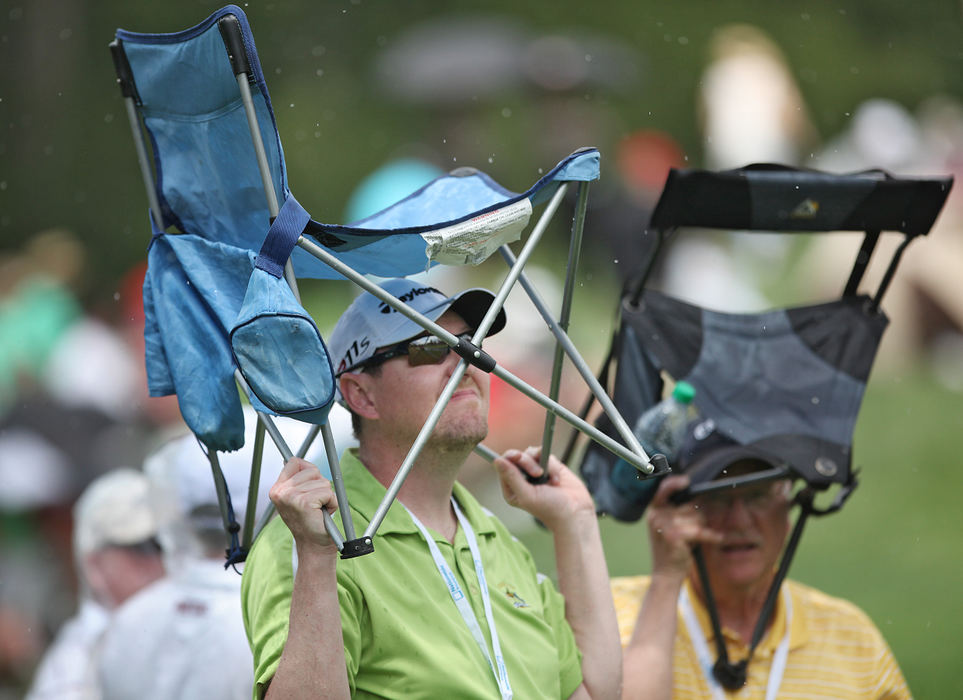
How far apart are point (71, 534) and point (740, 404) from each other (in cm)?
455

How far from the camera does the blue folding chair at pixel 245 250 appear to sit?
2115mm

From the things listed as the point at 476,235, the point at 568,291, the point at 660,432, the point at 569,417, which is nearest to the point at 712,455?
the point at 660,432

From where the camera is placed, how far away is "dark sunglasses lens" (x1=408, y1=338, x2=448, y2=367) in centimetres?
258

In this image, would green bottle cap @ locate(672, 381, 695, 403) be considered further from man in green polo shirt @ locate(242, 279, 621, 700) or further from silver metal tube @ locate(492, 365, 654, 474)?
silver metal tube @ locate(492, 365, 654, 474)

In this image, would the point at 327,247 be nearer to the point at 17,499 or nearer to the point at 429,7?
the point at 17,499

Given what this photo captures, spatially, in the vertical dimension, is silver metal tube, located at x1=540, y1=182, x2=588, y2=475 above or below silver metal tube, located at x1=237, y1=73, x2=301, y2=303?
below

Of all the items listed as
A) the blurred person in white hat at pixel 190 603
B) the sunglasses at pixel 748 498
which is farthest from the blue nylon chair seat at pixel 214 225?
the sunglasses at pixel 748 498

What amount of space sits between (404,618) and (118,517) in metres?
2.13

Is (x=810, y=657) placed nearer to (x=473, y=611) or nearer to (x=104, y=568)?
(x=473, y=611)

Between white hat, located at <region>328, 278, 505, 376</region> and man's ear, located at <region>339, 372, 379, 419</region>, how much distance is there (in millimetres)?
30

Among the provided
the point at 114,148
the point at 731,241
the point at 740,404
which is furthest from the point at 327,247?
the point at 114,148

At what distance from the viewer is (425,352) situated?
2580 millimetres

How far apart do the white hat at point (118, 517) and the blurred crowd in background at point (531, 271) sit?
1930 millimetres

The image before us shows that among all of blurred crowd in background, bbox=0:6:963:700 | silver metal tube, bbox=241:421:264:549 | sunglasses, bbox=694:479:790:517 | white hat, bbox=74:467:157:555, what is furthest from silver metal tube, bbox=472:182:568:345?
blurred crowd in background, bbox=0:6:963:700
